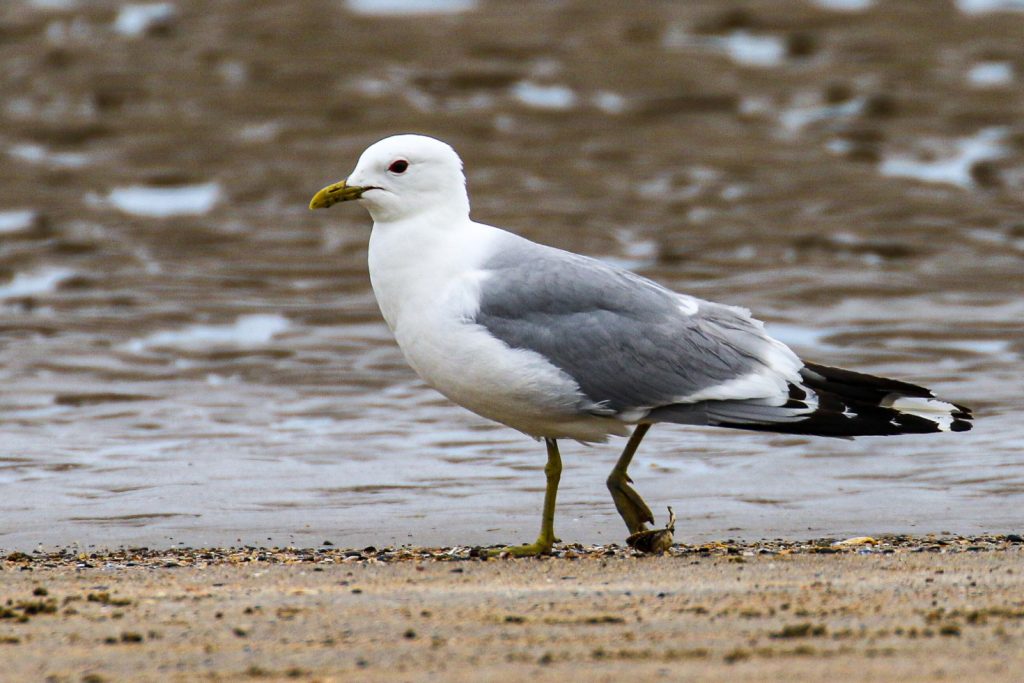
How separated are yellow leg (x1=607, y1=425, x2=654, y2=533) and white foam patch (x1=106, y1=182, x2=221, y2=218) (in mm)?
7769

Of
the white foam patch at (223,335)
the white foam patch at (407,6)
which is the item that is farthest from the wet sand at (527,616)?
the white foam patch at (407,6)

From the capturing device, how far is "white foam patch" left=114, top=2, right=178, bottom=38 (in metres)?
15.2

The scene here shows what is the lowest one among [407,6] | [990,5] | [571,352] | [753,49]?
[571,352]

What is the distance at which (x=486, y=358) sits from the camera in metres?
5.11

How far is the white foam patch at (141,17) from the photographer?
15.2m

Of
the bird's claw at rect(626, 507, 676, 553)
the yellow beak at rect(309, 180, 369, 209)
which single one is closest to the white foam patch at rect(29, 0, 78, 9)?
the yellow beak at rect(309, 180, 369, 209)

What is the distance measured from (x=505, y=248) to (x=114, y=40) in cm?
1061

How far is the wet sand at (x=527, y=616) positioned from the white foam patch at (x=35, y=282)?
630cm

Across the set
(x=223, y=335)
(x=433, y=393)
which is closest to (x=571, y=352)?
(x=433, y=393)

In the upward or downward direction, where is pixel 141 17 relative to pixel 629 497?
upward

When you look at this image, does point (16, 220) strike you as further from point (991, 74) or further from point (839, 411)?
point (839, 411)

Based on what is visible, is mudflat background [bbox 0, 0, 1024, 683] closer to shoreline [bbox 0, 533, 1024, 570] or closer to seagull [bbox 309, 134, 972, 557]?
shoreline [bbox 0, 533, 1024, 570]

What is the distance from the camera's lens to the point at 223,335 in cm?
1030

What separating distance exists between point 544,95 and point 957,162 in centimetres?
363
